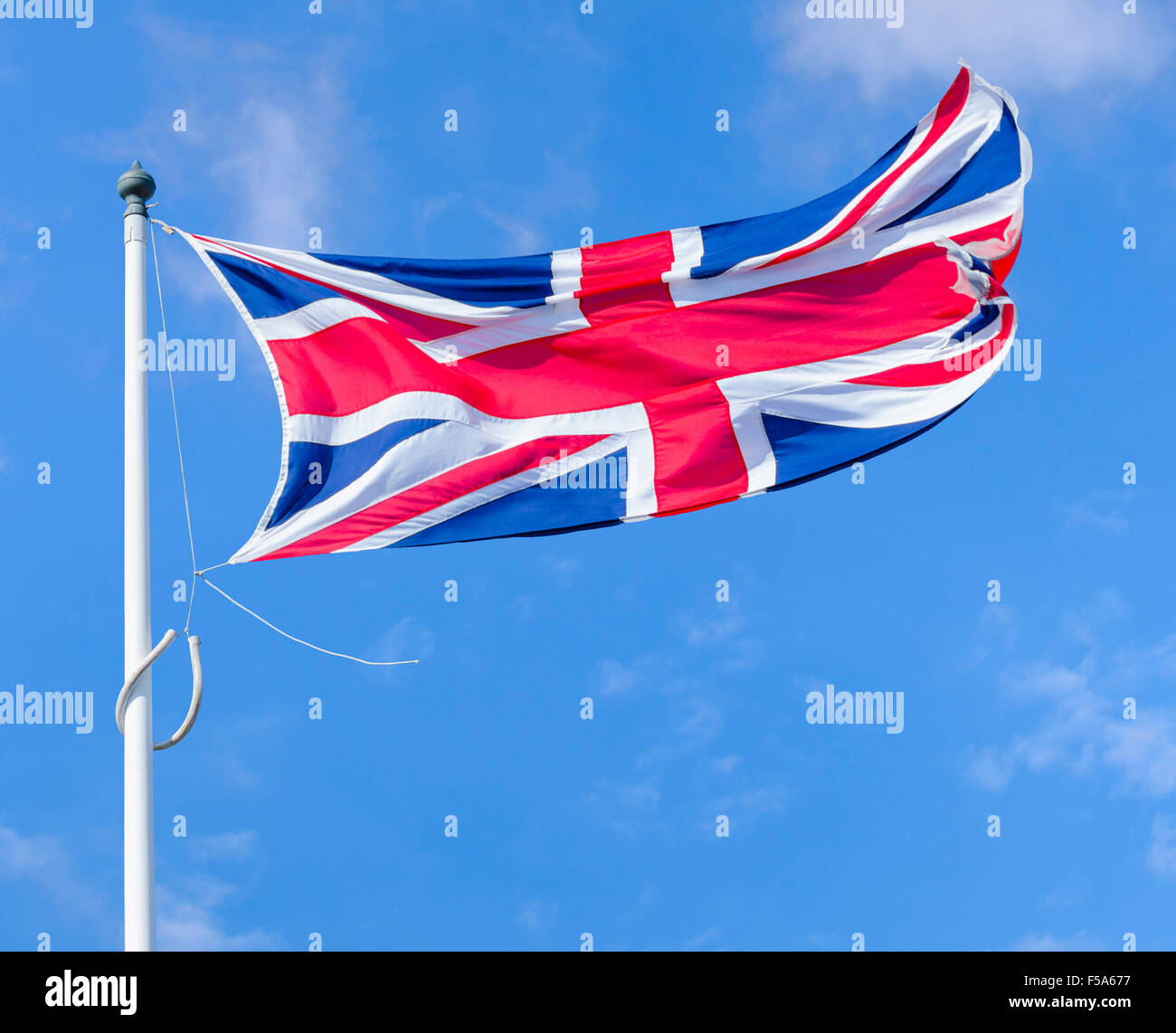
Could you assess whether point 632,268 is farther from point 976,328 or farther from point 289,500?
point 289,500

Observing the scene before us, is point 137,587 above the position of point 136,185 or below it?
below

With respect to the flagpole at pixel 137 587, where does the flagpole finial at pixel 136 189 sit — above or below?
above

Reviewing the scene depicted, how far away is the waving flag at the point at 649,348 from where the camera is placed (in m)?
15.0

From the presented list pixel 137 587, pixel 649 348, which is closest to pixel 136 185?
pixel 137 587

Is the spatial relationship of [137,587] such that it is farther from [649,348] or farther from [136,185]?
[649,348]

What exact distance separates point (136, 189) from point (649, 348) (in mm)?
5477

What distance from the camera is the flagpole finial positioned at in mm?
13320

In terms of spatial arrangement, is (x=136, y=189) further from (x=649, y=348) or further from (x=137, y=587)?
(x=649, y=348)

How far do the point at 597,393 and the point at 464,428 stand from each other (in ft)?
5.15

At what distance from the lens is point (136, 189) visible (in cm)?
1333

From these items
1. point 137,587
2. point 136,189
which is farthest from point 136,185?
point 137,587

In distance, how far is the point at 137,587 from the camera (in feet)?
39.9

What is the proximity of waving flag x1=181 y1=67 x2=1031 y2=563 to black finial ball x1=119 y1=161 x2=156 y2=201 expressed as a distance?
1.21 metres

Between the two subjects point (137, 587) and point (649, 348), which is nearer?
point (137, 587)
